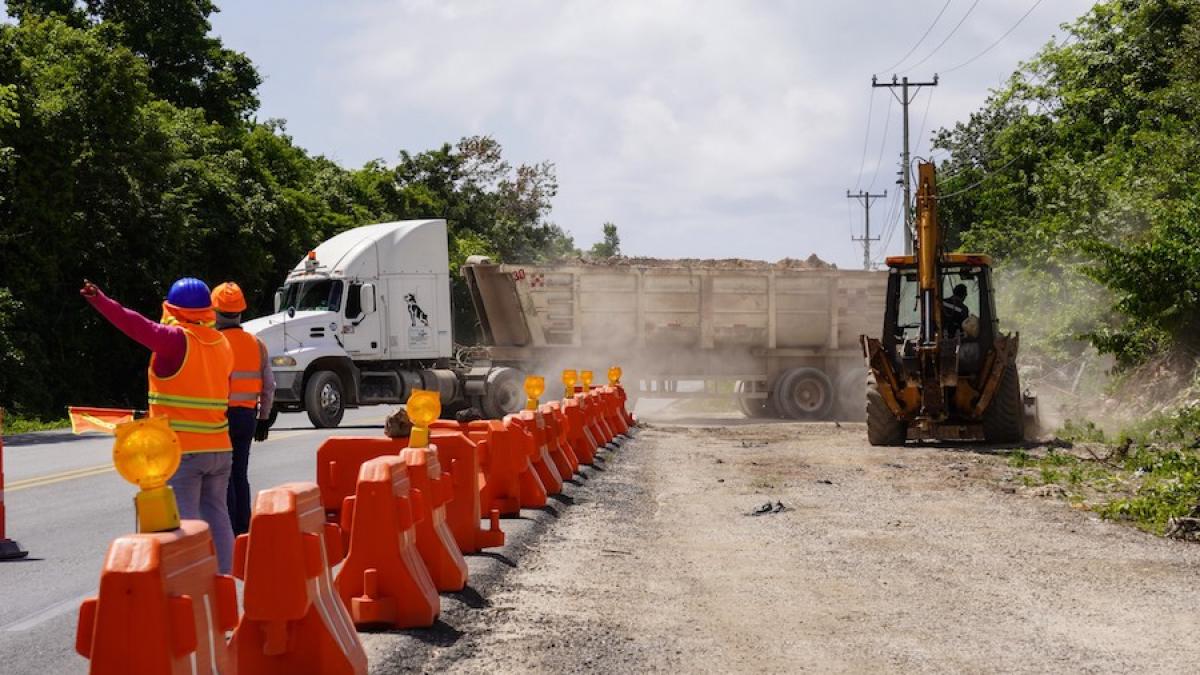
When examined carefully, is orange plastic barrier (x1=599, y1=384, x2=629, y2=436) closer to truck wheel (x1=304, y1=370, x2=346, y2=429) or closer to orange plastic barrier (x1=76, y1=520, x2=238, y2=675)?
truck wheel (x1=304, y1=370, x2=346, y2=429)

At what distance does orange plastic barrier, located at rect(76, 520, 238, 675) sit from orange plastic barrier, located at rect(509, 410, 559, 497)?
783 cm

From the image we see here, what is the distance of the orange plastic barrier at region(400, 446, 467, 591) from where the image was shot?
7474mm

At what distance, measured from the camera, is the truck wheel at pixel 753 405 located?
30516 mm

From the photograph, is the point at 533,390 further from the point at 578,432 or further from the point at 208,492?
the point at 208,492

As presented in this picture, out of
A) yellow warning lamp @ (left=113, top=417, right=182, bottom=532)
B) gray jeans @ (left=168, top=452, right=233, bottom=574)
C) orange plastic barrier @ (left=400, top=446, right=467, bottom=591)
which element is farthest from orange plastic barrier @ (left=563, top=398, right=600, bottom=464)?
yellow warning lamp @ (left=113, top=417, right=182, bottom=532)

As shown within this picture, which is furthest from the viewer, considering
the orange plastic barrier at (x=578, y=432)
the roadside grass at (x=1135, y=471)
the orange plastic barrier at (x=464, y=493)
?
the orange plastic barrier at (x=578, y=432)

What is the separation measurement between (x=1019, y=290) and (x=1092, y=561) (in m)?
25.2

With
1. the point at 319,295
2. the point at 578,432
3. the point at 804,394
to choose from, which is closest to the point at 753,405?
the point at 804,394

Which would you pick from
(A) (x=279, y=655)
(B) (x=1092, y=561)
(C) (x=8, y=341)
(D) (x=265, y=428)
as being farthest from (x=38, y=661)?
(C) (x=8, y=341)

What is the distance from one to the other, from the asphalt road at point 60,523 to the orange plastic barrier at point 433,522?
1.76m

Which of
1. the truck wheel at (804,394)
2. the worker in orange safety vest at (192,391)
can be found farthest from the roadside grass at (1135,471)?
the truck wheel at (804,394)

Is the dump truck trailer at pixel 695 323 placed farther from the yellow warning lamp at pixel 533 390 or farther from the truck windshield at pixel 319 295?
the yellow warning lamp at pixel 533 390

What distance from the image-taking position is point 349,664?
551 centimetres

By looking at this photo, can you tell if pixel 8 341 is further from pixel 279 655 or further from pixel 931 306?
pixel 279 655
